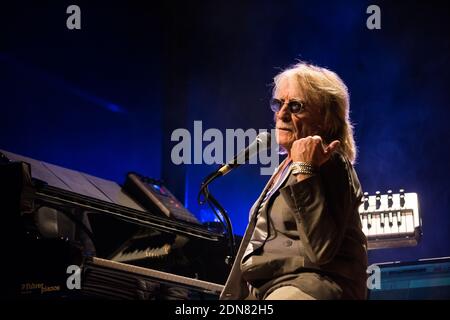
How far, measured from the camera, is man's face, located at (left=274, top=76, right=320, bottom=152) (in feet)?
7.92

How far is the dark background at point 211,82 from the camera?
198 inches

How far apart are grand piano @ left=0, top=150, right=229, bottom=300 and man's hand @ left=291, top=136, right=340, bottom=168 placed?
3.79 feet

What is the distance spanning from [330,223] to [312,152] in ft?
0.80

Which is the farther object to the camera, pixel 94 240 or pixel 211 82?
pixel 211 82

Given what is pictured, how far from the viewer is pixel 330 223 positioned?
2027 mm

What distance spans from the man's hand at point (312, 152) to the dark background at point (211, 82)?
9.92 ft

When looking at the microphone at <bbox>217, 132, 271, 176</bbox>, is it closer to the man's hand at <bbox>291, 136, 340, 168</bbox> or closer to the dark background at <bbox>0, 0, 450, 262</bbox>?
the man's hand at <bbox>291, 136, 340, 168</bbox>

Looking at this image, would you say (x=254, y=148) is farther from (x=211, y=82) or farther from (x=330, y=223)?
(x=211, y=82)

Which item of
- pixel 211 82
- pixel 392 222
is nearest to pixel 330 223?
pixel 392 222

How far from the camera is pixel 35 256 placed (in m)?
2.65

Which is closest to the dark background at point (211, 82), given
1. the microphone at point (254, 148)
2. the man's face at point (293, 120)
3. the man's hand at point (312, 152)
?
the microphone at point (254, 148)

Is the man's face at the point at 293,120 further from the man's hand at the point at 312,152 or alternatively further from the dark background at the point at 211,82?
the dark background at the point at 211,82
